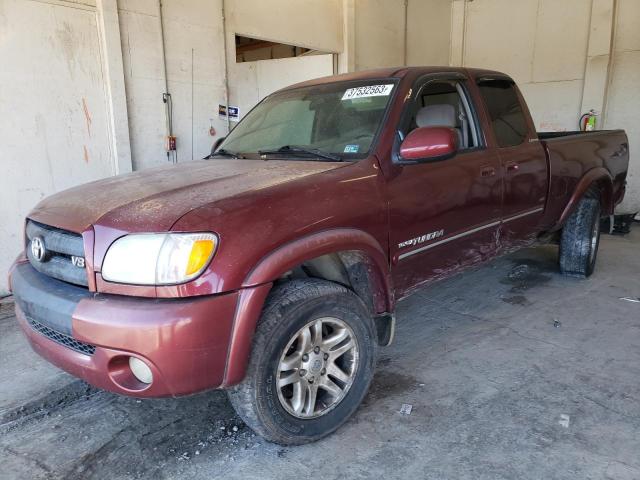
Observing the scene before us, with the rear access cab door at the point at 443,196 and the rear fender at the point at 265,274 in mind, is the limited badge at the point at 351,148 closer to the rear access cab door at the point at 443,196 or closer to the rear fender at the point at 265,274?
the rear access cab door at the point at 443,196

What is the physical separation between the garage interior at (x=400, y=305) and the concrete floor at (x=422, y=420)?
1cm

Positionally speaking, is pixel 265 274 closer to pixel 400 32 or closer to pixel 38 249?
pixel 38 249

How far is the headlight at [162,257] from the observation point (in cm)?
187

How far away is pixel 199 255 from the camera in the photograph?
1.88 meters

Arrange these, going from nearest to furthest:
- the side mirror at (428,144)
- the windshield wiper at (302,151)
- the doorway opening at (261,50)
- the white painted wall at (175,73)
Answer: the side mirror at (428,144) < the windshield wiper at (302,151) < the white painted wall at (175,73) < the doorway opening at (261,50)

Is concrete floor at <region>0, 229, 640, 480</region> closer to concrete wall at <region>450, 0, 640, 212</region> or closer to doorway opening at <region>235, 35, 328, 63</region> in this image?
concrete wall at <region>450, 0, 640, 212</region>

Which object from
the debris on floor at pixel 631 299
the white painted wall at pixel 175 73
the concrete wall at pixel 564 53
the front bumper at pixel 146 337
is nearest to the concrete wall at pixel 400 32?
the concrete wall at pixel 564 53

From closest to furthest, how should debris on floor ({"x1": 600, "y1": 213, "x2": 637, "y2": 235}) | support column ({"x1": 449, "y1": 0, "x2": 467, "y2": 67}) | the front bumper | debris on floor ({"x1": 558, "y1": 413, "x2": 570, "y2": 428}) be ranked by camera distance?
the front bumper < debris on floor ({"x1": 558, "y1": 413, "x2": 570, "y2": 428}) < debris on floor ({"x1": 600, "y1": 213, "x2": 637, "y2": 235}) < support column ({"x1": 449, "y1": 0, "x2": 467, "y2": 67})

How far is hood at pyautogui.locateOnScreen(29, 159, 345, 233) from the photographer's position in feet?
6.61

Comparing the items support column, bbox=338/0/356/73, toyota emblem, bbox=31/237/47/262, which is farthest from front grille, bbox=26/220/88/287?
support column, bbox=338/0/356/73

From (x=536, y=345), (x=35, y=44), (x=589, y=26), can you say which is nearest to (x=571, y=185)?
(x=536, y=345)

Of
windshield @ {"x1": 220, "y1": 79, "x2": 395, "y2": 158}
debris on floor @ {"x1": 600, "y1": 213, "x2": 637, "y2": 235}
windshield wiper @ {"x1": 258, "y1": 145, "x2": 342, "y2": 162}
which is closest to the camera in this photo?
windshield wiper @ {"x1": 258, "y1": 145, "x2": 342, "y2": 162}

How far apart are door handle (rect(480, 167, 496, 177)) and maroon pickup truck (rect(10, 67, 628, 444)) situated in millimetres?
12

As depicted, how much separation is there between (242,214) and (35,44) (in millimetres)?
3545
